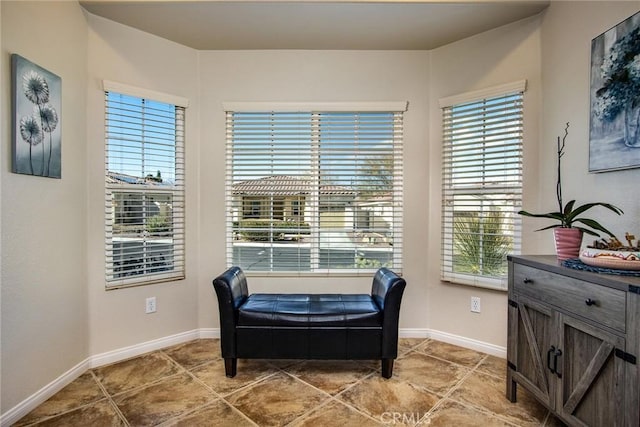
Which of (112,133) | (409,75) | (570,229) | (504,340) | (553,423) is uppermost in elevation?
(409,75)

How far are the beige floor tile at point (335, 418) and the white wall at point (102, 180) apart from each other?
152 cm

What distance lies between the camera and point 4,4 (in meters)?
1.73

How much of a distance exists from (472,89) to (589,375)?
215 cm

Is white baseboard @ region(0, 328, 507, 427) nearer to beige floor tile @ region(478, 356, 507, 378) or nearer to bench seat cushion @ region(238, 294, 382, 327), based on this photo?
beige floor tile @ region(478, 356, 507, 378)

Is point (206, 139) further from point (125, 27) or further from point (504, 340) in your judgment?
point (504, 340)

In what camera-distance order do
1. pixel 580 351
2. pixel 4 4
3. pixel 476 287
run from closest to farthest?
pixel 580 351 → pixel 4 4 → pixel 476 287

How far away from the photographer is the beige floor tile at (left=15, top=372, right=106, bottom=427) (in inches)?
73.0

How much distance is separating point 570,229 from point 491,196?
881mm

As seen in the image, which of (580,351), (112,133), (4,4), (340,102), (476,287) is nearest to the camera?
(580,351)

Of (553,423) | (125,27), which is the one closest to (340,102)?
(125,27)

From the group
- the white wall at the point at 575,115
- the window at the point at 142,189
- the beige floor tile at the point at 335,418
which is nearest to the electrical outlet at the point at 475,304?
the white wall at the point at 575,115

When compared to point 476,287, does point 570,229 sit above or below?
above

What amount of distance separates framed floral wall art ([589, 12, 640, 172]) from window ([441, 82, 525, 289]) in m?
0.54

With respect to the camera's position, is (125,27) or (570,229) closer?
(570,229)
